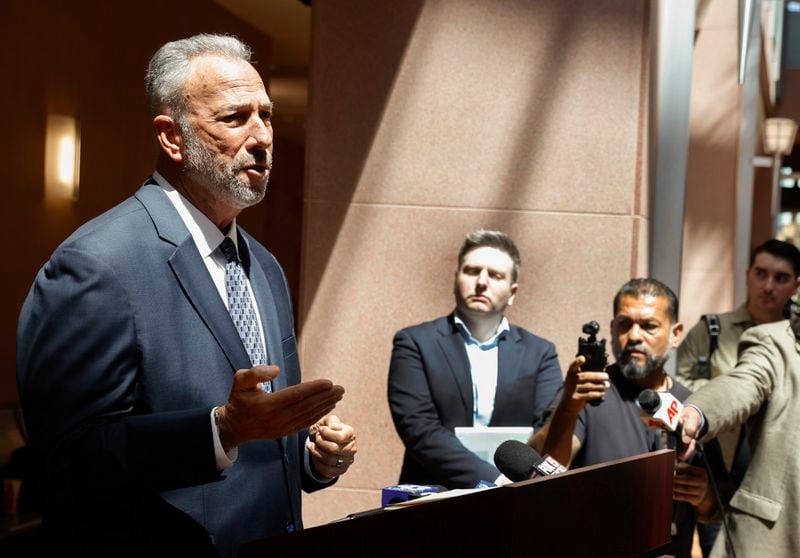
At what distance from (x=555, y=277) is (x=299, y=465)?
2.96m

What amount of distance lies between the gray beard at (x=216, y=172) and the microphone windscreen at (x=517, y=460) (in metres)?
0.84

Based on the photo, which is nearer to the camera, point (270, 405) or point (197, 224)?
point (270, 405)

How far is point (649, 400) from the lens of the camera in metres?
3.07

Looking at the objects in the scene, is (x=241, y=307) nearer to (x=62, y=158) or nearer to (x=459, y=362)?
(x=459, y=362)

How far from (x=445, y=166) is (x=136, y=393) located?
3.48 metres

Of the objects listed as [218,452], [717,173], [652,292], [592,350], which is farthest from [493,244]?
[717,173]

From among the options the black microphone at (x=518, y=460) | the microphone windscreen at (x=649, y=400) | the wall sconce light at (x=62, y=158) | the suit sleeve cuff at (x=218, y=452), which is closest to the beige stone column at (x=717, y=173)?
the wall sconce light at (x=62, y=158)

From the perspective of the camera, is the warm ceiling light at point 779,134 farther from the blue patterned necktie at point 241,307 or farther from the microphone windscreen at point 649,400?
the blue patterned necktie at point 241,307

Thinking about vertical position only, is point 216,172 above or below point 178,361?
above

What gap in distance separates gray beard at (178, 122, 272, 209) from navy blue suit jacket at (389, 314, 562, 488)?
1.79 m

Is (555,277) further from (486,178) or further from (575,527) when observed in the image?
(575,527)

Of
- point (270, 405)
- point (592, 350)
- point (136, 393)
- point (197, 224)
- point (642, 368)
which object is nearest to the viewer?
point (270, 405)

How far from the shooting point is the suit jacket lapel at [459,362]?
427cm

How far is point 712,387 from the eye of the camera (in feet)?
12.0
